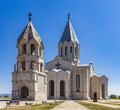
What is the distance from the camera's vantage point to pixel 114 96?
261 ft

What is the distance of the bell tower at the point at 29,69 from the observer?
151 ft

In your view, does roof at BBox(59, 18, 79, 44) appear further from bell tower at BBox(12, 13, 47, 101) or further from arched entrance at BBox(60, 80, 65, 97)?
bell tower at BBox(12, 13, 47, 101)

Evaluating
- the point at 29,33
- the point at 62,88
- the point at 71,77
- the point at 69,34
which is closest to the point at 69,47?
the point at 69,34

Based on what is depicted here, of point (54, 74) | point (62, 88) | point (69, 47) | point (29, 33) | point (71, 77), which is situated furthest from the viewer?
point (69, 47)

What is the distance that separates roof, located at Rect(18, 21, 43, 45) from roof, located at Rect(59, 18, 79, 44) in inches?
724

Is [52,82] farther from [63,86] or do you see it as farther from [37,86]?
[37,86]

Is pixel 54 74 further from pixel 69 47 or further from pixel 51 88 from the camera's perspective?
pixel 69 47

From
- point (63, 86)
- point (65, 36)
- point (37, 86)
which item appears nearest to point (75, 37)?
point (65, 36)

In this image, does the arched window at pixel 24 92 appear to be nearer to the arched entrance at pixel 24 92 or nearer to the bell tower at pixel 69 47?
the arched entrance at pixel 24 92

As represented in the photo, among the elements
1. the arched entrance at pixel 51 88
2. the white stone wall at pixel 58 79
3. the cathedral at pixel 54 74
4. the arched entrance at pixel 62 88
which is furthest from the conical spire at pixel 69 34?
the arched entrance at pixel 51 88

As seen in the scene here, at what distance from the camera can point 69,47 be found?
6619cm

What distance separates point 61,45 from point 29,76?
2228cm

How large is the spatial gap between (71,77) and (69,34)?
10645mm

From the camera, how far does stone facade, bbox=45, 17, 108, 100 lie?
6112 centimetres
